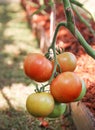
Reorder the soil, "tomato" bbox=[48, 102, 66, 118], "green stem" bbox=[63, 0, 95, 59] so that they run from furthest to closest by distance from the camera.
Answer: the soil, "tomato" bbox=[48, 102, 66, 118], "green stem" bbox=[63, 0, 95, 59]

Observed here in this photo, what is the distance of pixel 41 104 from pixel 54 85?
6cm

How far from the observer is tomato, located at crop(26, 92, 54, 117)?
0.94 metres

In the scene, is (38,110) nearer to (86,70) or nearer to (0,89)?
(86,70)

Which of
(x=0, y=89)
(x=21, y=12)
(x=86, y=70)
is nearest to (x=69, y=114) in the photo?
(x=86, y=70)

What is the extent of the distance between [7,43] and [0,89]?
180 centimetres

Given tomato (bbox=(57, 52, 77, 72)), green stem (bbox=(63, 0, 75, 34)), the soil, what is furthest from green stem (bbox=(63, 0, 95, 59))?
the soil

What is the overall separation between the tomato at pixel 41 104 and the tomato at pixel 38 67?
0.17 feet

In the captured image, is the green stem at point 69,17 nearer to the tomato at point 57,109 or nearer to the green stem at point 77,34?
the green stem at point 77,34

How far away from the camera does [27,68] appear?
102 centimetres

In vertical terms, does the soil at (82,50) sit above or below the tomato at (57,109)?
below

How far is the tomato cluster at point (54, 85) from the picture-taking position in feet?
3.08

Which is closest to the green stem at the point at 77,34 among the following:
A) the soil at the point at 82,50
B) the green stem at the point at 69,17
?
the green stem at the point at 69,17

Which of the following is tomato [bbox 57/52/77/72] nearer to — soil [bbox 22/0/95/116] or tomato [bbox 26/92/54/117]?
tomato [bbox 26/92/54/117]

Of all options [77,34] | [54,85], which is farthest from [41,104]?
[77,34]
